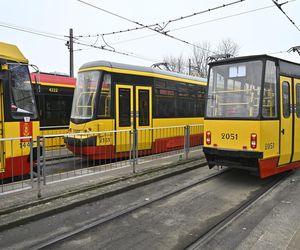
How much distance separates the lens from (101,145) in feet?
28.5

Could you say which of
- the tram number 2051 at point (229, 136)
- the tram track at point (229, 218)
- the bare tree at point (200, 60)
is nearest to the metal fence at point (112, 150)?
the tram number 2051 at point (229, 136)

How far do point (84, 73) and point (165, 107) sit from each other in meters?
3.40

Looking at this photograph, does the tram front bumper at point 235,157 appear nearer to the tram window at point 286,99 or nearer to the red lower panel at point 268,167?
the red lower panel at point 268,167

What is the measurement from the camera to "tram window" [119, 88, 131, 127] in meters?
9.84

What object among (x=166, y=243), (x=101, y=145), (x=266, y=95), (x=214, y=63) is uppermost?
(x=214, y=63)

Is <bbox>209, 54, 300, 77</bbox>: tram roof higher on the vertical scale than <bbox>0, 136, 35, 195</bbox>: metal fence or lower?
higher

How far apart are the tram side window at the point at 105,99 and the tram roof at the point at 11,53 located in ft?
8.80

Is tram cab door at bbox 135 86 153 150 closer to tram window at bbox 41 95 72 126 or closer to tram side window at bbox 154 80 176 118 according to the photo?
tram side window at bbox 154 80 176 118

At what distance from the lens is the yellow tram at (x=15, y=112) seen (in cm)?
655

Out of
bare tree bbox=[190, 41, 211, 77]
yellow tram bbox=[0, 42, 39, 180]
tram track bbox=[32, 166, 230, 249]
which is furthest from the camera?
bare tree bbox=[190, 41, 211, 77]

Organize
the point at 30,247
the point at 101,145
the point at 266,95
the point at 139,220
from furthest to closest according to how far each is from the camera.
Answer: the point at 101,145 < the point at 266,95 < the point at 139,220 < the point at 30,247

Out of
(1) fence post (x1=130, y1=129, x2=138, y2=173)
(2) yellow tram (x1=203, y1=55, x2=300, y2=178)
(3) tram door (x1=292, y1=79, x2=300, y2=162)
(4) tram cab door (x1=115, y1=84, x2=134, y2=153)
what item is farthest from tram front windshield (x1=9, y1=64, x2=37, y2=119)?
(3) tram door (x1=292, y1=79, x2=300, y2=162)

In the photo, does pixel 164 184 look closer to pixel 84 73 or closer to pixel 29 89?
pixel 29 89

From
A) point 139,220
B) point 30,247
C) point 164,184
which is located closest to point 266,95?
point 164,184
